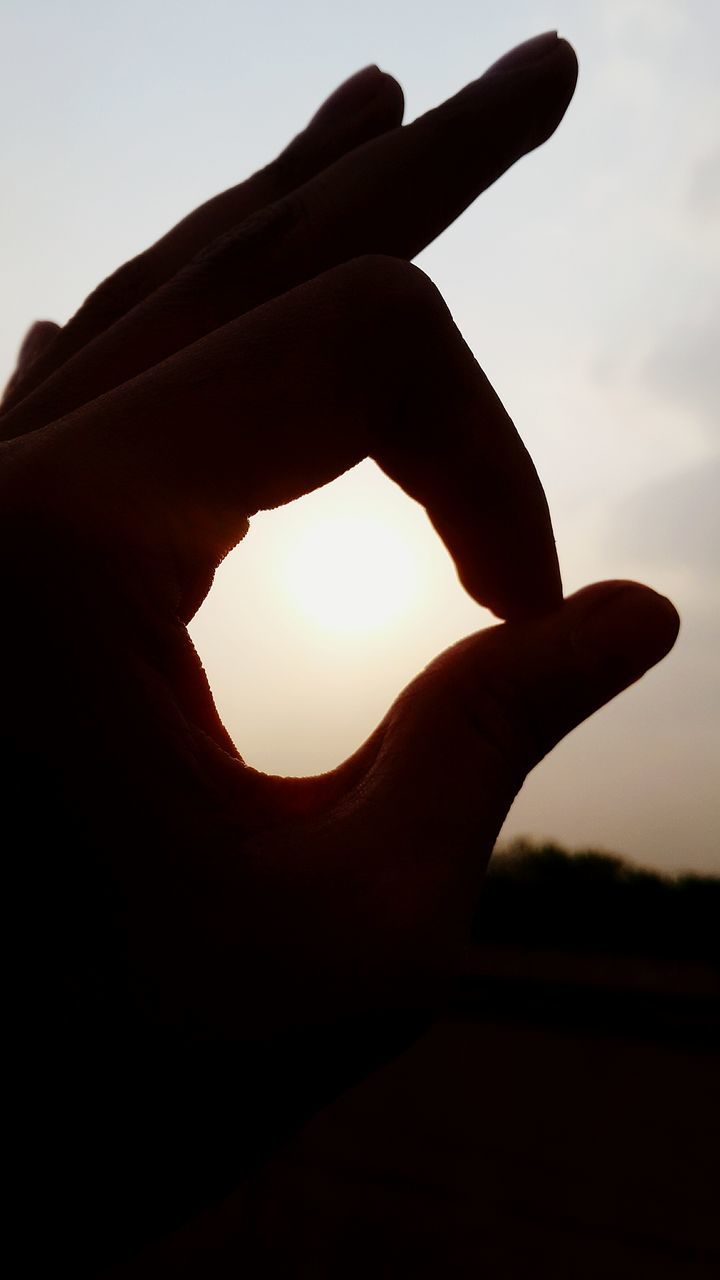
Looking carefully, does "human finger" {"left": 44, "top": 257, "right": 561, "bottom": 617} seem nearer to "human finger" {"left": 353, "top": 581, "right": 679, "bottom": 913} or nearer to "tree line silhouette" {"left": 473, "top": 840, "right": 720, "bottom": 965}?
"human finger" {"left": 353, "top": 581, "right": 679, "bottom": 913}

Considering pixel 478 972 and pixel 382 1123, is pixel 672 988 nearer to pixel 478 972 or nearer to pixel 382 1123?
pixel 478 972

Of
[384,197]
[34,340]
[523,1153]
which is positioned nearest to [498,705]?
[384,197]

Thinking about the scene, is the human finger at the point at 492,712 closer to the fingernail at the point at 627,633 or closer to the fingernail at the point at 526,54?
the fingernail at the point at 627,633

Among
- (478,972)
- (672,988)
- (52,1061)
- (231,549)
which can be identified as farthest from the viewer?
(478,972)

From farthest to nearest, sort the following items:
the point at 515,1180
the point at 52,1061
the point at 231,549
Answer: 1. the point at 515,1180
2. the point at 231,549
3. the point at 52,1061

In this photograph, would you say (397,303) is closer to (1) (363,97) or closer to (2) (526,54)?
(2) (526,54)

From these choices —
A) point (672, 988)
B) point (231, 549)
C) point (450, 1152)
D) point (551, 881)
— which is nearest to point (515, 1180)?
point (450, 1152)

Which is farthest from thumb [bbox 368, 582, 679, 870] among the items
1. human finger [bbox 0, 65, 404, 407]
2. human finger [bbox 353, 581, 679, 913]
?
human finger [bbox 0, 65, 404, 407]

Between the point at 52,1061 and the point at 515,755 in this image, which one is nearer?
the point at 52,1061
